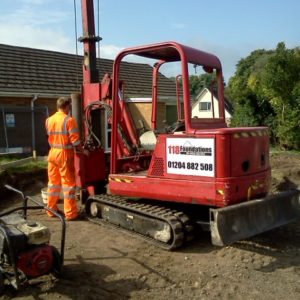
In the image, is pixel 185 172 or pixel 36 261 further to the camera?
pixel 185 172

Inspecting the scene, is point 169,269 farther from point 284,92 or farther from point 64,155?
point 284,92

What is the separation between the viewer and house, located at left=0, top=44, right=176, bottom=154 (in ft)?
52.9

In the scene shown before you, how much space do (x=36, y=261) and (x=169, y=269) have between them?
63.3 inches

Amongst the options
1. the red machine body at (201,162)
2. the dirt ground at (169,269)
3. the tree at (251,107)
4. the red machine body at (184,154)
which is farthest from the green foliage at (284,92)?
the red machine body at (201,162)

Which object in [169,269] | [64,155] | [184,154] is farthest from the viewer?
[64,155]

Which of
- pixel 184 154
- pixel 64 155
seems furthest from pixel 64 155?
pixel 184 154

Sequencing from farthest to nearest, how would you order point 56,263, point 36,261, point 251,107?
point 251,107
point 56,263
point 36,261

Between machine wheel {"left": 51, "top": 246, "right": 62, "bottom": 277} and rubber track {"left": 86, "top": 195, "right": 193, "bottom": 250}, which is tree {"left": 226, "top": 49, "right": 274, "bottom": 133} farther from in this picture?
machine wheel {"left": 51, "top": 246, "right": 62, "bottom": 277}

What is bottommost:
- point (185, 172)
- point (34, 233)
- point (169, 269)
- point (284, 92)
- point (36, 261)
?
point (169, 269)

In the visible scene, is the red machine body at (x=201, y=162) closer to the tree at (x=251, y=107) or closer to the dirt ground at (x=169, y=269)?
the dirt ground at (x=169, y=269)

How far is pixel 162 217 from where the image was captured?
6078mm

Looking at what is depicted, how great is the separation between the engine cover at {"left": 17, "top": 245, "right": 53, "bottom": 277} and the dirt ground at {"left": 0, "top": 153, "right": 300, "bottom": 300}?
0.21m

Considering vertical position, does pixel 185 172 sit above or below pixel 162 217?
above

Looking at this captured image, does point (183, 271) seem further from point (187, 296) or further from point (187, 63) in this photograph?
point (187, 63)
